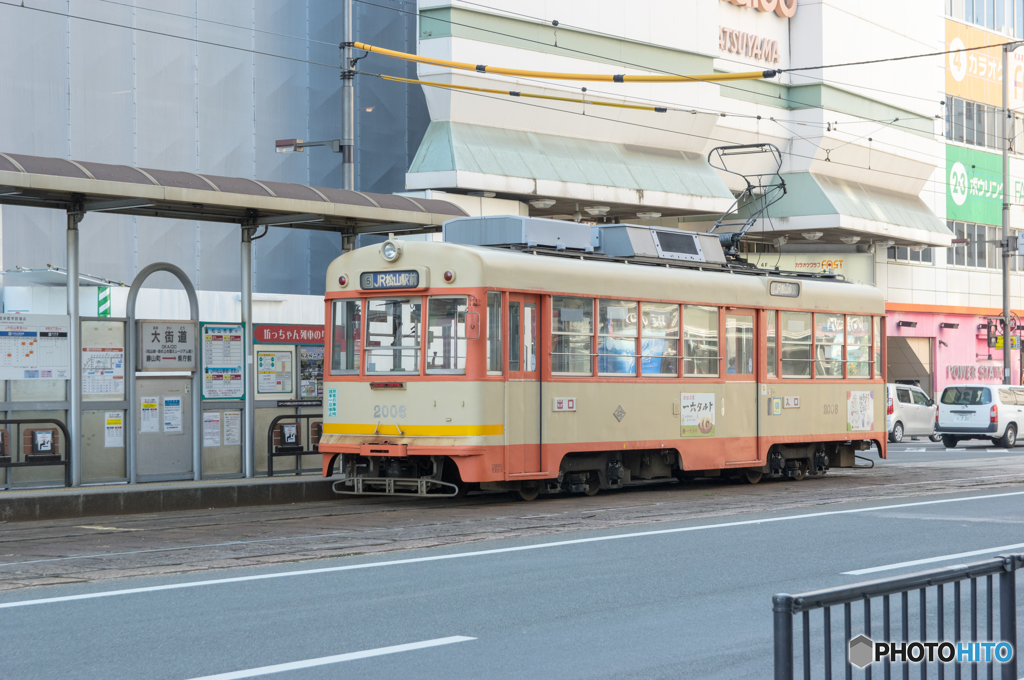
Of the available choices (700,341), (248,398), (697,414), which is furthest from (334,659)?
(700,341)

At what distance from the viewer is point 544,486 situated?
51.2 feet

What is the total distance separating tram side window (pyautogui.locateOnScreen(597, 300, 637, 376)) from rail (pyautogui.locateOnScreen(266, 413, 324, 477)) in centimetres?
404

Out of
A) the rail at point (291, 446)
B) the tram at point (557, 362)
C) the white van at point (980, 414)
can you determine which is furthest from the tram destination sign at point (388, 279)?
the white van at point (980, 414)

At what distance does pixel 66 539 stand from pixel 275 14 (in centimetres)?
2059

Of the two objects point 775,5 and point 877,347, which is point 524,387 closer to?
point 877,347

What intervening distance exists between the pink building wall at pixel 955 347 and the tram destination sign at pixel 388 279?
3256cm

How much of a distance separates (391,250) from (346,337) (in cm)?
132

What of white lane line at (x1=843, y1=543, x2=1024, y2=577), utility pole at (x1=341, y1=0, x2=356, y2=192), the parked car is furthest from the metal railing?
the parked car

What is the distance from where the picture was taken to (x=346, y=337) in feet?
50.1

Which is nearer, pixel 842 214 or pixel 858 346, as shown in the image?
pixel 858 346

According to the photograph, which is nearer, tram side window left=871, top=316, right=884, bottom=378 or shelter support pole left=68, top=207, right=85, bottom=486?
shelter support pole left=68, top=207, right=85, bottom=486

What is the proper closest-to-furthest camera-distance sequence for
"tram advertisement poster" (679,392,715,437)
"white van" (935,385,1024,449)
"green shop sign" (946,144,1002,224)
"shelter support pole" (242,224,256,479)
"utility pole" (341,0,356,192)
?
"shelter support pole" (242,224,256,479), "tram advertisement poster" (679,392,715,437), "utility pole" (341,0,356,192), "white van" (935,385,1024,449), "green shop sign" (946,144,1002,224)

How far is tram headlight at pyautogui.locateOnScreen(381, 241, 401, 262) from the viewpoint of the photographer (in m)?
14.7
